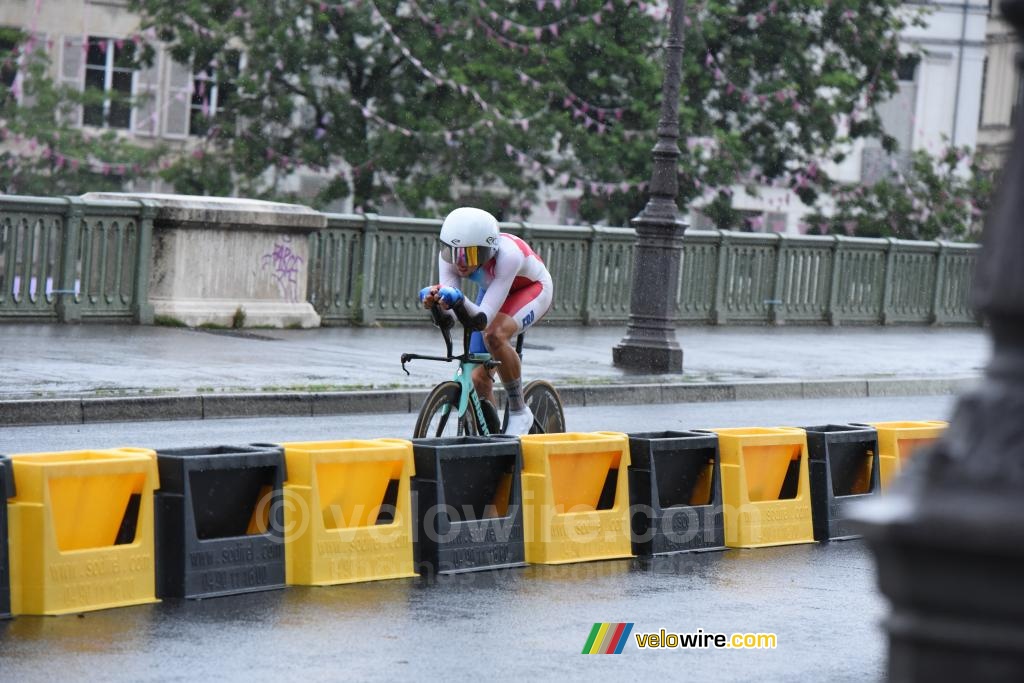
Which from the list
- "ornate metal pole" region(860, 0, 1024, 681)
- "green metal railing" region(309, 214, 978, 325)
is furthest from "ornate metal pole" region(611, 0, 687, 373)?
"ornate metal pole" region(860, 0, 1024, 681)

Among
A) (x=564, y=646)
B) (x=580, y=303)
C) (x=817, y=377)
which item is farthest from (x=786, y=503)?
(x=580, y=303)

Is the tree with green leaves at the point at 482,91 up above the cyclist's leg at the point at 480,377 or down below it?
above

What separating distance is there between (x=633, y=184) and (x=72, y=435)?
22.7 metres

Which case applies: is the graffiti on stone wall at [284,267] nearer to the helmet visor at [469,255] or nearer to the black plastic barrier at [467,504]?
the helmet visor at [469,255]

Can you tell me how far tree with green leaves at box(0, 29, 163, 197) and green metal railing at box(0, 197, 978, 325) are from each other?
11.8 metres

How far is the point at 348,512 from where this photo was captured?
7.81m

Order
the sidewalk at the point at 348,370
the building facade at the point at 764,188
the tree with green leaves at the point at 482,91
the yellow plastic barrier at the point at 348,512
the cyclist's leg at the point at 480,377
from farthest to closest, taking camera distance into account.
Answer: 1. the building facade at the point at 764,188
2. the tree with green leaves at the point at 482,91
3. the sidewalk at the point at 348,370
4. the cyclist's leg at the point at 480,377
5. the yellow plastic barrier at the point at 348,512

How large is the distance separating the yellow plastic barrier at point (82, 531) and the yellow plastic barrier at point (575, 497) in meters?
1.96

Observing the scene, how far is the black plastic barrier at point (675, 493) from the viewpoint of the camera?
29.2 ft

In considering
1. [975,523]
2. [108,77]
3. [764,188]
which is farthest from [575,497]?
[764,188]

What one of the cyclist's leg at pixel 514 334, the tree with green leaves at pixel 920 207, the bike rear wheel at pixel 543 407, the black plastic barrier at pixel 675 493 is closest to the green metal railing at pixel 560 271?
the tree with green leaves at pixel 920 207

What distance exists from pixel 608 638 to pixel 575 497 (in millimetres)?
1916

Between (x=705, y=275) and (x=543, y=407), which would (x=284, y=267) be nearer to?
(x=705, y=275)

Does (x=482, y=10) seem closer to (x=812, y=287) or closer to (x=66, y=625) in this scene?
(x=812, y=287)
